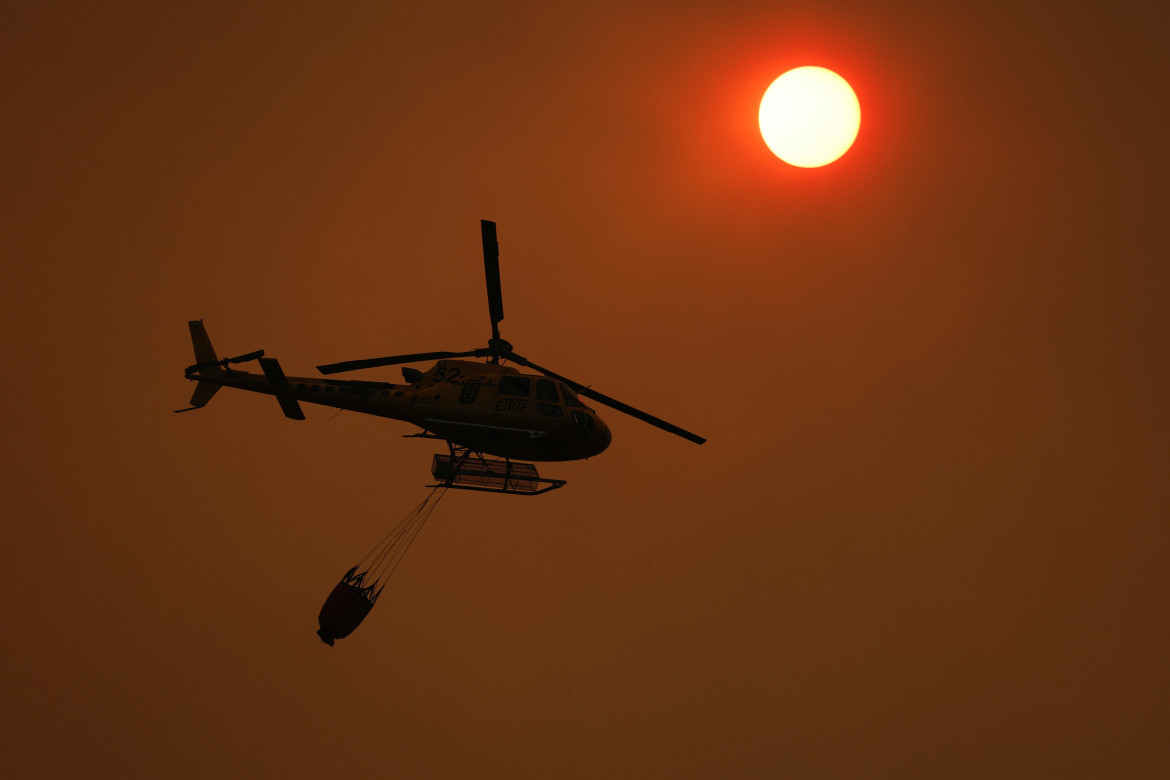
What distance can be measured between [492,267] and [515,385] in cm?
164

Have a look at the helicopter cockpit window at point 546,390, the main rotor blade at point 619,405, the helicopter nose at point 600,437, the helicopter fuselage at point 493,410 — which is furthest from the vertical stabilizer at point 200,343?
the helicopter nose at point 600,437

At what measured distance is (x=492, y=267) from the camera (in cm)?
1283

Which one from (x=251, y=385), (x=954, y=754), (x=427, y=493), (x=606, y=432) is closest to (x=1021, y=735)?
(x=954, y=754)

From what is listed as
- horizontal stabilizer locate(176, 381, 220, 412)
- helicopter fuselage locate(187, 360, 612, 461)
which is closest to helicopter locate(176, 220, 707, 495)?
helicopter fuselage locate(187, 360, 612, 461)

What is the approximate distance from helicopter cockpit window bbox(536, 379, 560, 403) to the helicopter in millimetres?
14

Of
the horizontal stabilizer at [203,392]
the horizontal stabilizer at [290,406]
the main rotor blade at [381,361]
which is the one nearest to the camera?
the main rotor blade at [381,361]

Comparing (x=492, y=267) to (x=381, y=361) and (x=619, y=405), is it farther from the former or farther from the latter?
(x=619, y=405)

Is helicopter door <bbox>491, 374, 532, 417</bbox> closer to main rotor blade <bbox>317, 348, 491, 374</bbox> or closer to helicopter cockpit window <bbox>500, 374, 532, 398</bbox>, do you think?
helicopter cockpit window <bbox>500, 374, 532, 398</bbox>

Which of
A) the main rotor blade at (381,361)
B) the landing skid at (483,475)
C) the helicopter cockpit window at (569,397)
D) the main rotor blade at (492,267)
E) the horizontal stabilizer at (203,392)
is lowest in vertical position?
the landing skid at (483,475)

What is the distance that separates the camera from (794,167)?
18.1 m

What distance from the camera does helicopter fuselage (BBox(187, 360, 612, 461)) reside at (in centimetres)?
1249

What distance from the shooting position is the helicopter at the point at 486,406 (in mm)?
12531

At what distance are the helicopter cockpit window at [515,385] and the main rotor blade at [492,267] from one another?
83 centimetres

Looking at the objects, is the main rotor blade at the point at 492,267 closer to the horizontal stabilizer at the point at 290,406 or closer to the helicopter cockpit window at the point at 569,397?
the helicopter cockpit window at the point at 569,397
